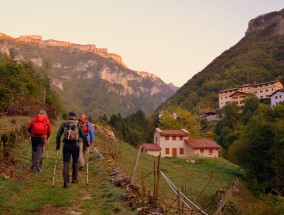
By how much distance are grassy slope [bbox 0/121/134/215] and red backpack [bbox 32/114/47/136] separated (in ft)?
6.11

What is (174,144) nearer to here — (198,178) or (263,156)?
(263,156)

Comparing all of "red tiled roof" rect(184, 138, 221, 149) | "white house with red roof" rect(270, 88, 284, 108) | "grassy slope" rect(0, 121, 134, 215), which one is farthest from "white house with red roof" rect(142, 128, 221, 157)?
"grassy slope" rect(0, 121, 134, 215)

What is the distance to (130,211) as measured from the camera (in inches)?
388

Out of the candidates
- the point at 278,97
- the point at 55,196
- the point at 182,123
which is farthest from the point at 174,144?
the point at 278,97

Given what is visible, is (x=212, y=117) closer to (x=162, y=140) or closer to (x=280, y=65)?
(x=280, y=65)

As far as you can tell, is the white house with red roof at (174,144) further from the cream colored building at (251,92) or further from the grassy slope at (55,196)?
the cream colored building at (251,92)

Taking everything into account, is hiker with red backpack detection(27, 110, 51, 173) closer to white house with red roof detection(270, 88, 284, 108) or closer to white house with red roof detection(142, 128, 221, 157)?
white house with red roof detection(142, 128, 221, 157)

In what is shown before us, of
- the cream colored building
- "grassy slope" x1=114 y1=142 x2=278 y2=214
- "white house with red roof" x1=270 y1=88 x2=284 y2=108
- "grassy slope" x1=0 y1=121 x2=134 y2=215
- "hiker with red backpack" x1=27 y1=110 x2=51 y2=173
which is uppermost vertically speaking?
the cream colored building

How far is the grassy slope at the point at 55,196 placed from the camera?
31.7 ft

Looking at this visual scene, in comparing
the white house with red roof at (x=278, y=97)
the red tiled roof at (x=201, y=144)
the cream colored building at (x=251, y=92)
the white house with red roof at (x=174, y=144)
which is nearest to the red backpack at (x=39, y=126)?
the red tiled roof at (x=201, y=144)

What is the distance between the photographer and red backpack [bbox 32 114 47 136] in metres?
13.2

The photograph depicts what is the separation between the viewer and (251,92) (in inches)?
5635

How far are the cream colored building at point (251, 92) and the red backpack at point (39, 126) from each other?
13169 cm

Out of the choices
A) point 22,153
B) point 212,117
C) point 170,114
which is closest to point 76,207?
point 22,153
